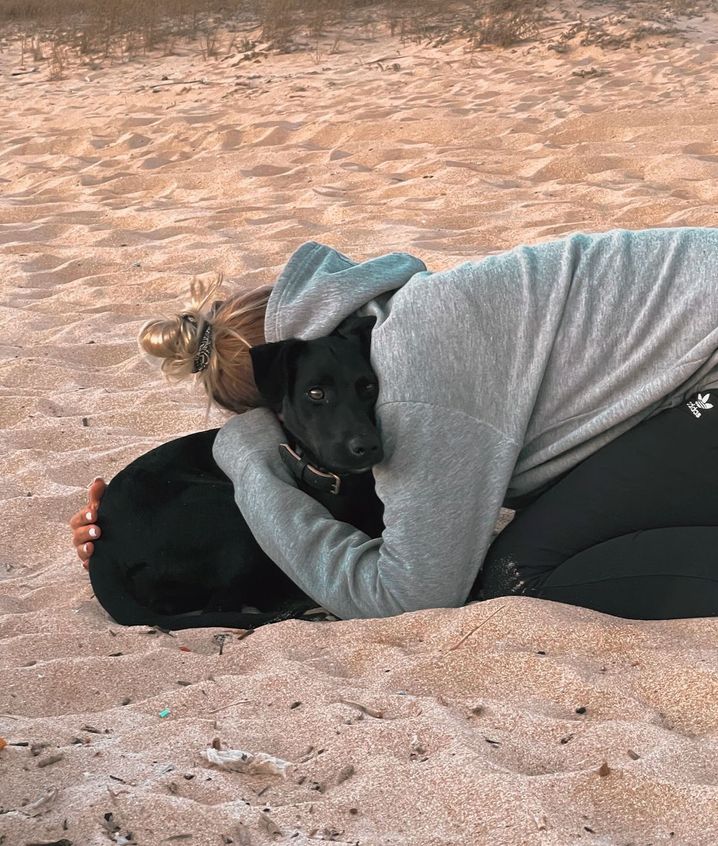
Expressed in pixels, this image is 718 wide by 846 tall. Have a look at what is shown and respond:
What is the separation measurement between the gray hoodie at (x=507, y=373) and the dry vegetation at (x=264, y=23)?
7998mm

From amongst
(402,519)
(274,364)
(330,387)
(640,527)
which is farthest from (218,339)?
(640,527)

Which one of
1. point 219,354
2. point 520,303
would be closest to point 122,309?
point 219,354

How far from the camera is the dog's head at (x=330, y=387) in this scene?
275cm

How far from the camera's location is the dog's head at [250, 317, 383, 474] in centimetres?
275

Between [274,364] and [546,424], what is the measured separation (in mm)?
700

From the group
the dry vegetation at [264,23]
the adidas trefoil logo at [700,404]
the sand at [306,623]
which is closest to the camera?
the sand at [306,623]

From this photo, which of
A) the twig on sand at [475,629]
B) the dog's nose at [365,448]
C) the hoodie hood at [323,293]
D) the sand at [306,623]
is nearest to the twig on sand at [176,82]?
the sand at [306,623]

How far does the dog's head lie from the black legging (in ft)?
1.70

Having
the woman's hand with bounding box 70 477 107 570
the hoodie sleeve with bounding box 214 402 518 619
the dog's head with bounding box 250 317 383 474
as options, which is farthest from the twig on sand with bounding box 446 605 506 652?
the woman's hand with bounding box 70 477 107 570

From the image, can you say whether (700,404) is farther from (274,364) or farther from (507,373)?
(274,364)

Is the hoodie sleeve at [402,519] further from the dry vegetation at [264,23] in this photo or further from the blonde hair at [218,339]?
the dry vegetation at [264,23]

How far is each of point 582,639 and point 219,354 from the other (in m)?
1.22

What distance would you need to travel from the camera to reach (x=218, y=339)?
10.0 feet

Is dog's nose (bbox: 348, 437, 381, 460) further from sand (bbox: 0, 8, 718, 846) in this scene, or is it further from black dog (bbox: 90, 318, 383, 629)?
sand (bbox: 0, 8, 718, 846)
